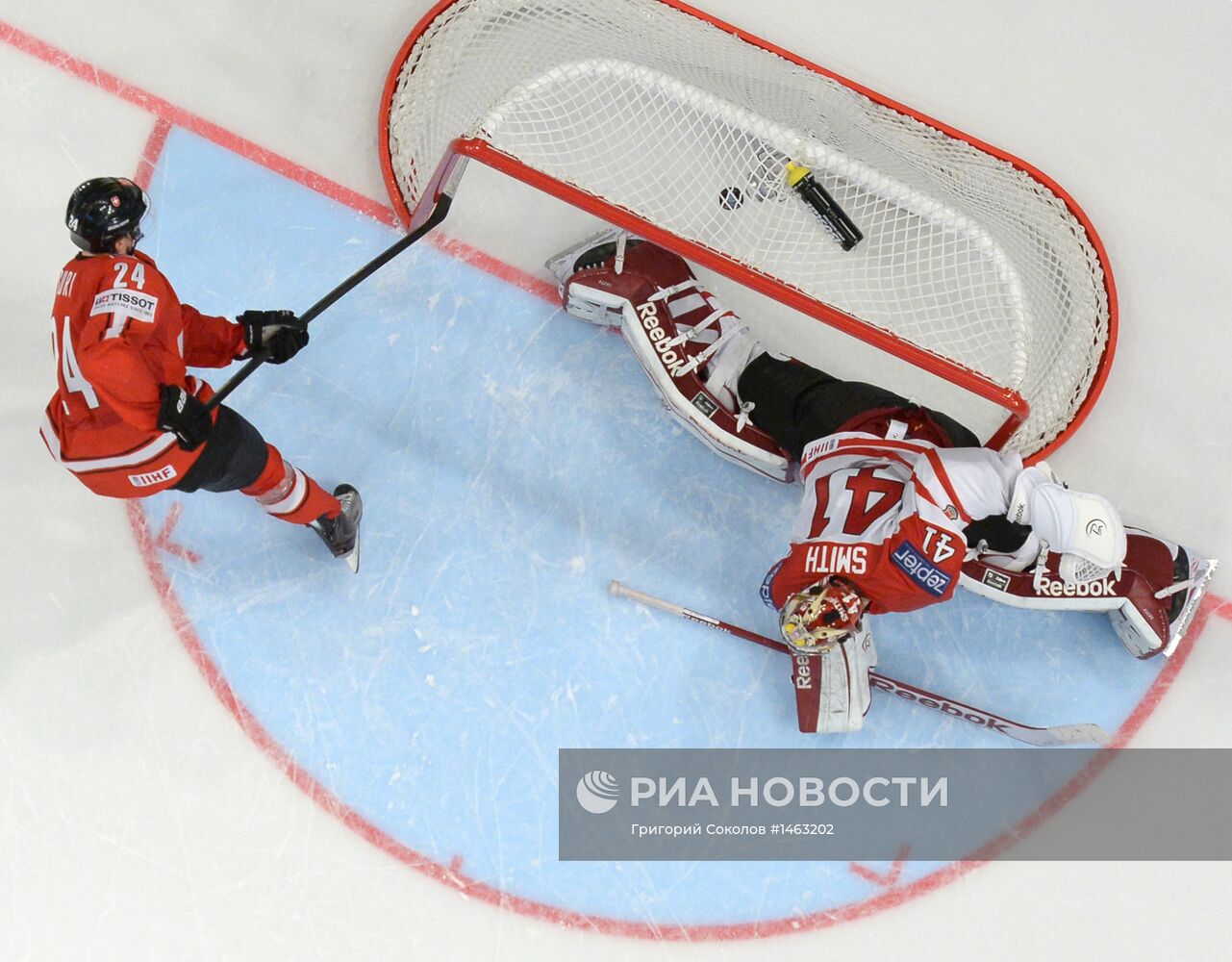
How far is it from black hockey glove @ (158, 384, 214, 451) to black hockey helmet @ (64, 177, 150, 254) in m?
0.32

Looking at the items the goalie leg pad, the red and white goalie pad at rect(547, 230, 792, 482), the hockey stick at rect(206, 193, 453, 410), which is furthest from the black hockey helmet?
the goalie leg pad

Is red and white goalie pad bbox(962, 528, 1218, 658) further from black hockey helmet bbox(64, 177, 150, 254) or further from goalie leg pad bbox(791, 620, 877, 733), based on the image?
black hockey helmet bbox(64, 177, 150, 254)

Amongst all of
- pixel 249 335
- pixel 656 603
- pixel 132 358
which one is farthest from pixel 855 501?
pixel 132 358

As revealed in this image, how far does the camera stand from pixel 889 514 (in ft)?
8.23

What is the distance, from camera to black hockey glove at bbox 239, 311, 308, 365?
2.34 metres

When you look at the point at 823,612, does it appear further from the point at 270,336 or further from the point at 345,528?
the point at 270,336

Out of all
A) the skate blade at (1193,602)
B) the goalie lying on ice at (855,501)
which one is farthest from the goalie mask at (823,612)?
the skate blade at (1193,602)

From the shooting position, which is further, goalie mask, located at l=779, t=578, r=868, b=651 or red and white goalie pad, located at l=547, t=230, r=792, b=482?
red and white goalie pad, located at l=547, t=230, r=792, b=482

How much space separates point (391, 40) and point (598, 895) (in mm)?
2474

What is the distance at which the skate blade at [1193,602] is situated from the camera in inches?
111

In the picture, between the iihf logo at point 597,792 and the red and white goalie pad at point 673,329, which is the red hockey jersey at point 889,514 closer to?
the red and white goalie pad at point 673,329

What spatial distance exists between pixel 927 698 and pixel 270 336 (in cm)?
192

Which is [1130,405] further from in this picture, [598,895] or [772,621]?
[598,895]

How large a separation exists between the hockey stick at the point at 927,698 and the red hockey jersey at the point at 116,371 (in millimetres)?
1223
